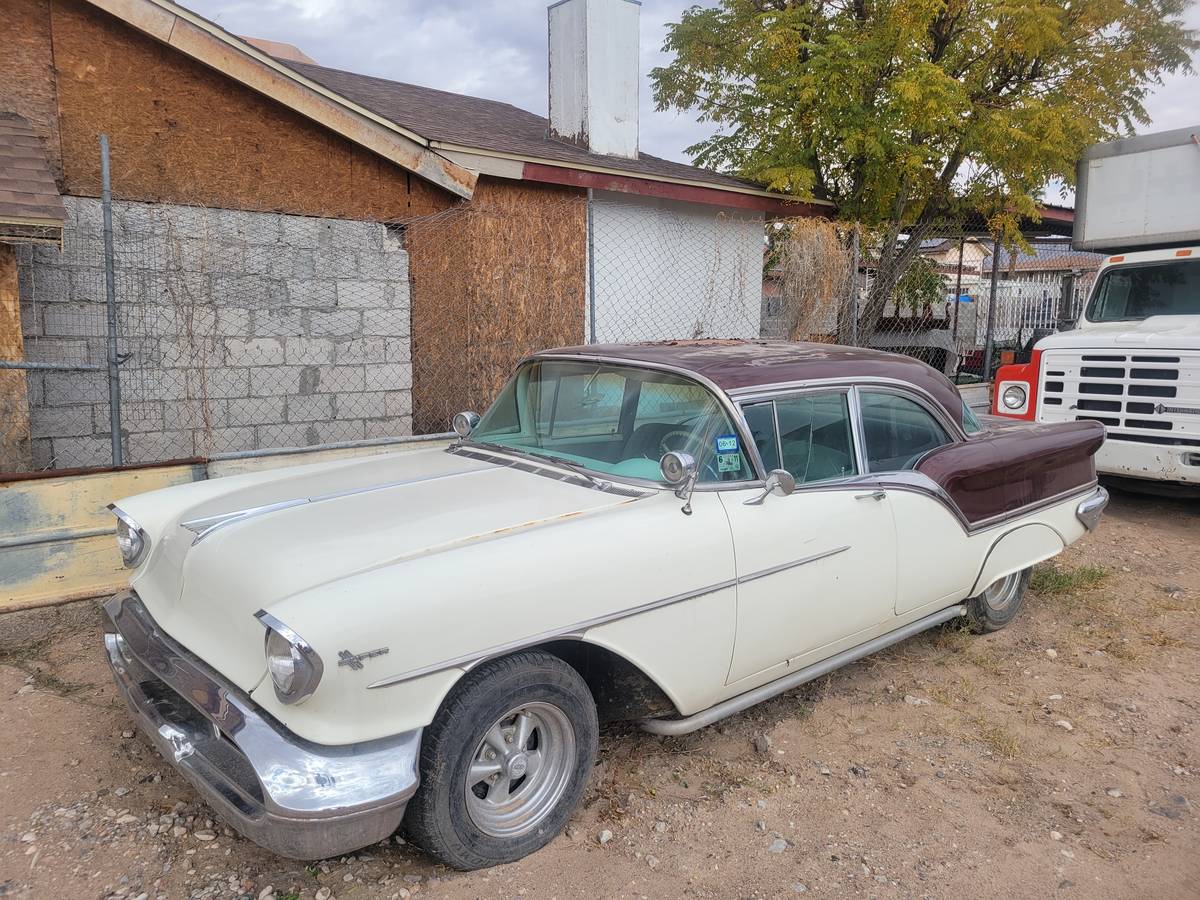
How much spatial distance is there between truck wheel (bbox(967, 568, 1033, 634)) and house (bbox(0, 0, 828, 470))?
3.28 m

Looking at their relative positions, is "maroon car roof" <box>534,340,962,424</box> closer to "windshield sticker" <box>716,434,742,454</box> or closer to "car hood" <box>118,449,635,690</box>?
"windshield sticker" <box>716,434,742,454</box>

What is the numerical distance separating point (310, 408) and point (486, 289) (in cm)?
188

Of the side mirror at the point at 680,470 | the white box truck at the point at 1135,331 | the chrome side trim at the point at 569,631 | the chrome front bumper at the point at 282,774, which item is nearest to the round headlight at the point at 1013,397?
the white box truck at the point at 1135,331

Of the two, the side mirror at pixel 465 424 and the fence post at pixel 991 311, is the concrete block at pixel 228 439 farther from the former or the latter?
the fence post at pixel 991 311

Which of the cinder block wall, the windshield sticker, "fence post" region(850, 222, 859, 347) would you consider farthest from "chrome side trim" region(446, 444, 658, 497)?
"fence post" region(850, 222, 859, 347)

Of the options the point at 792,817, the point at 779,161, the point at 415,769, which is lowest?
the point at 792,817

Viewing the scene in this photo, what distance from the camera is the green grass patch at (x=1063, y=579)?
17.2 ft

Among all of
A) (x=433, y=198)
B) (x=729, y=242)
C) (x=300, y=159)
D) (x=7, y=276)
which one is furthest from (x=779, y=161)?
(x=7, y=276)

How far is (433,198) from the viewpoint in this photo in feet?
23.9

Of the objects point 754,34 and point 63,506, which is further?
point 754,34

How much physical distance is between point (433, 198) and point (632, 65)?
3662 millimetres

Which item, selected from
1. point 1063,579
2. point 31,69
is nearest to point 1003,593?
point 1063,579

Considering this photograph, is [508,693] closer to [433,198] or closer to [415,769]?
[415,769]

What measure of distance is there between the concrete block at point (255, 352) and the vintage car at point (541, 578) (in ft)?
10.3
